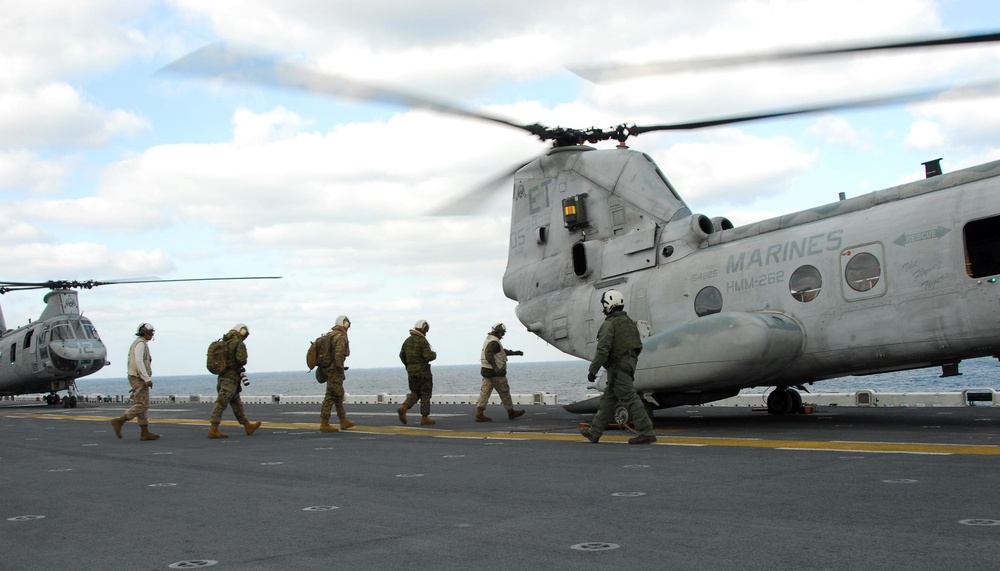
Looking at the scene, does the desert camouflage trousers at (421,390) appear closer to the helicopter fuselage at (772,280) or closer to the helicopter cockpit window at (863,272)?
the helicopter fuselage at (772,280)

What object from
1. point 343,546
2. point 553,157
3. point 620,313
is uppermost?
point 553,157

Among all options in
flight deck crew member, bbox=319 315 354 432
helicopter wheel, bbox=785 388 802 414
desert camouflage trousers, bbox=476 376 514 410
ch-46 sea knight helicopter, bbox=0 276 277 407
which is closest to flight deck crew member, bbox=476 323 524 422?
desert camouflage trousers, bbox=476 376 514 410

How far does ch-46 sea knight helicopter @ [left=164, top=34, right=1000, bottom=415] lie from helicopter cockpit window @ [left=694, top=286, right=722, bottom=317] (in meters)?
0.03

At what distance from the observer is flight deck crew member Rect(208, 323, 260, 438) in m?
14.5

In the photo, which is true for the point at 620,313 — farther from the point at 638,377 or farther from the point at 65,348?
the point at 65,348

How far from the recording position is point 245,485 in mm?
7984

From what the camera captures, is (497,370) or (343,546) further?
(497,370)

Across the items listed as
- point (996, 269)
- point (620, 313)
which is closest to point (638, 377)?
point (620, 313)

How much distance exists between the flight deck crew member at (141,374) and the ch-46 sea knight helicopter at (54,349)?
1685 centimetres

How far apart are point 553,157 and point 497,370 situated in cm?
439

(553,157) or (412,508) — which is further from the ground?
(553,157)

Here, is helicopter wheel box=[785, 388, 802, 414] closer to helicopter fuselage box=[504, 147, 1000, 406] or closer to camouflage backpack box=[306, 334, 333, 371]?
helicopter fuselage box=[504, 147, 1000, 406]

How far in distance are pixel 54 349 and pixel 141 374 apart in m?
19.5

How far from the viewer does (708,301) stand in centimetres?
1350
